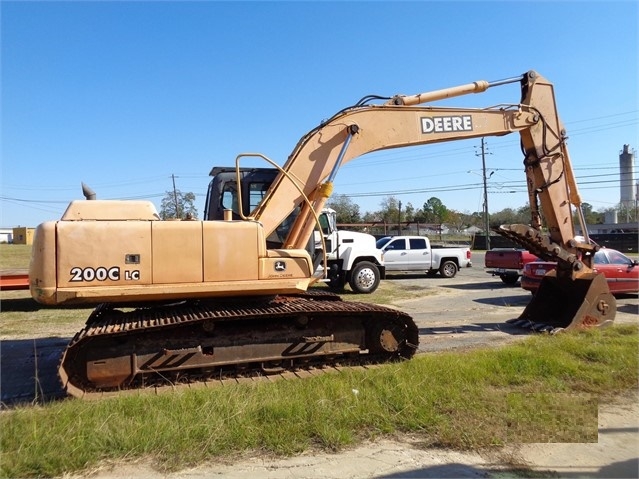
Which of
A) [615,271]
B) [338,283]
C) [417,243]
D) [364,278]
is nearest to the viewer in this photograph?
[615,271]

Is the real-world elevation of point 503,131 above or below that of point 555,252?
above

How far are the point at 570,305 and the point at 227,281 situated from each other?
6509 mm

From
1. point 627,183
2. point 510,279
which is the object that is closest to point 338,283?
point 510,279

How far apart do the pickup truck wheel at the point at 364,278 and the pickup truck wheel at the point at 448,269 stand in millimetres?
6025

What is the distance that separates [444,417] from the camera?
466 cm

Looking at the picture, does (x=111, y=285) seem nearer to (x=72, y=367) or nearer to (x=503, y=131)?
(x=72, y=367)

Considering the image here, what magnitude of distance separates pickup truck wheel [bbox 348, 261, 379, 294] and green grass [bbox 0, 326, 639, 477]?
9745 millimetres

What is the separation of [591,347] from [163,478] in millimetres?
6087

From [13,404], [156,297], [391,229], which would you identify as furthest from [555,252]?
[391,229]

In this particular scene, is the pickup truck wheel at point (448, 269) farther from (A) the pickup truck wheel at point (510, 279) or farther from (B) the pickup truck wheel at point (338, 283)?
(B) the pickup truck wheel at point (338, 283)

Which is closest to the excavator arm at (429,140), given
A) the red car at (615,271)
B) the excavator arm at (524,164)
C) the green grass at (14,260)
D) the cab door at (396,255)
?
the excavator arm at (524,164)

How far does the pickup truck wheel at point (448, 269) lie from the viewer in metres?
21.3

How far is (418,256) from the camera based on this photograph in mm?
20906

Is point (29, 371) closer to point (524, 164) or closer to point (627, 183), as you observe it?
point (524, 164)
